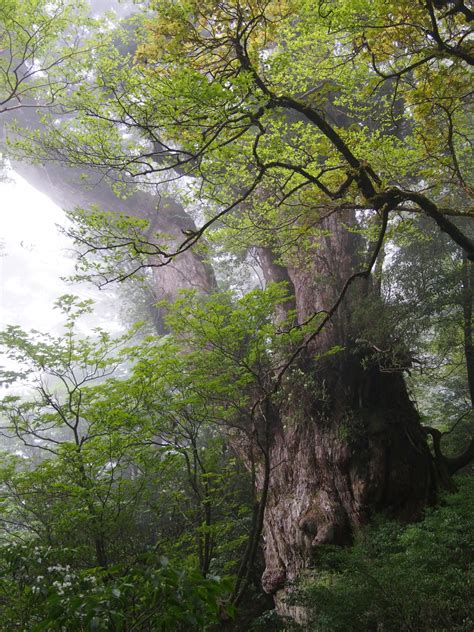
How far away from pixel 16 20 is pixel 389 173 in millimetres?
4368

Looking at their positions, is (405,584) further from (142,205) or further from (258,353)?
(142,205)

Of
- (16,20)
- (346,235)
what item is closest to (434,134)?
(346,235)

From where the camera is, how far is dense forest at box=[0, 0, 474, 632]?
3.27 metres

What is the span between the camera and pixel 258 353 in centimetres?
511

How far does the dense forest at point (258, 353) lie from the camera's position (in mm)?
3270

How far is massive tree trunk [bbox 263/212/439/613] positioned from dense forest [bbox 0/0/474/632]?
32 millimetres

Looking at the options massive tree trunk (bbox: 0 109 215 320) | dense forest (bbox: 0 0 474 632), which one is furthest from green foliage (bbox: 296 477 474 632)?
massive tree trunk (bbox: 0 109 215 320)

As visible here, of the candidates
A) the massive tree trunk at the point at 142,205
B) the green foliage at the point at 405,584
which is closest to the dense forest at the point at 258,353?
the green foliage at the point at 405,584

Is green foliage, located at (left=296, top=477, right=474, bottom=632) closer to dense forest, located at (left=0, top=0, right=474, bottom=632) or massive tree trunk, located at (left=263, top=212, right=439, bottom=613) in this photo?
dense forest, located at (left=0, top=0, right=474, bottom=632)

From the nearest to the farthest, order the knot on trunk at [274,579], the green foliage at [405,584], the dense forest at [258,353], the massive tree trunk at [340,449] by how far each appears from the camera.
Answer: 1. the dense forest at [258,353]
2. the green foliage at [405,584]
3. the massive tree trunk at [340,449]
4. the knot on trunk at [274,579]

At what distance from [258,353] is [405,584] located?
8.52 ft

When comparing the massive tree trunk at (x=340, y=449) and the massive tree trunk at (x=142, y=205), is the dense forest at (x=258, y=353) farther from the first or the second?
the massive tree trunk at (x=142, y=205)

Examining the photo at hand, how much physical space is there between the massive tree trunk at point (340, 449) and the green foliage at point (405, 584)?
96 centimetres

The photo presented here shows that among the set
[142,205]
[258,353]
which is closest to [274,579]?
[258,353]
